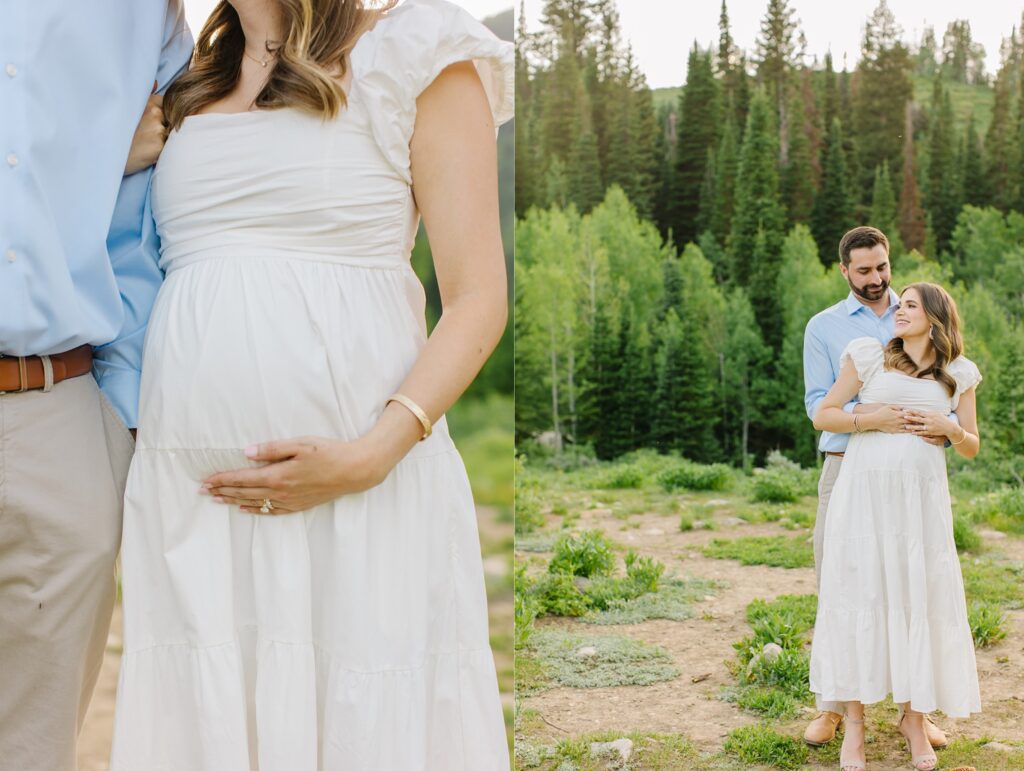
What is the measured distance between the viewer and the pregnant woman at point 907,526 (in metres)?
2.51

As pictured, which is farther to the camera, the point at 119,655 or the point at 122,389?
the point at 119,655

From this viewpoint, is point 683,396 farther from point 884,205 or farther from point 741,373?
point 884,205

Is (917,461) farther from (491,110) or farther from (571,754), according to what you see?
(491,110)

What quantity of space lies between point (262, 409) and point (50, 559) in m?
0.29

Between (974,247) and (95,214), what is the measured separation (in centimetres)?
243

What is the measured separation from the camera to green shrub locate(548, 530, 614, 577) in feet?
11.3

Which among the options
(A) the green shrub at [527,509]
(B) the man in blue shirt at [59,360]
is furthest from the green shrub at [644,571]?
(B) the man in blue shirt at [59,360]

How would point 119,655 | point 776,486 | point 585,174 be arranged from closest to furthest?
point 776,486
point 585,174
point 119,655

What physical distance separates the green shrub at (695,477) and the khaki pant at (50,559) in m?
2.38

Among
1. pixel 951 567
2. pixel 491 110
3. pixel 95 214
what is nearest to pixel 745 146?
pixel 951 567

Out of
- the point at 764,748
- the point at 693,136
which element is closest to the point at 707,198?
the point at 693,136

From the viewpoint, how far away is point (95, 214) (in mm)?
1168

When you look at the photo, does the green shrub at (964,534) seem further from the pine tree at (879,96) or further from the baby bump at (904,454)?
the pine tree at (879,96)

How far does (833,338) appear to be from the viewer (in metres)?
2.64
